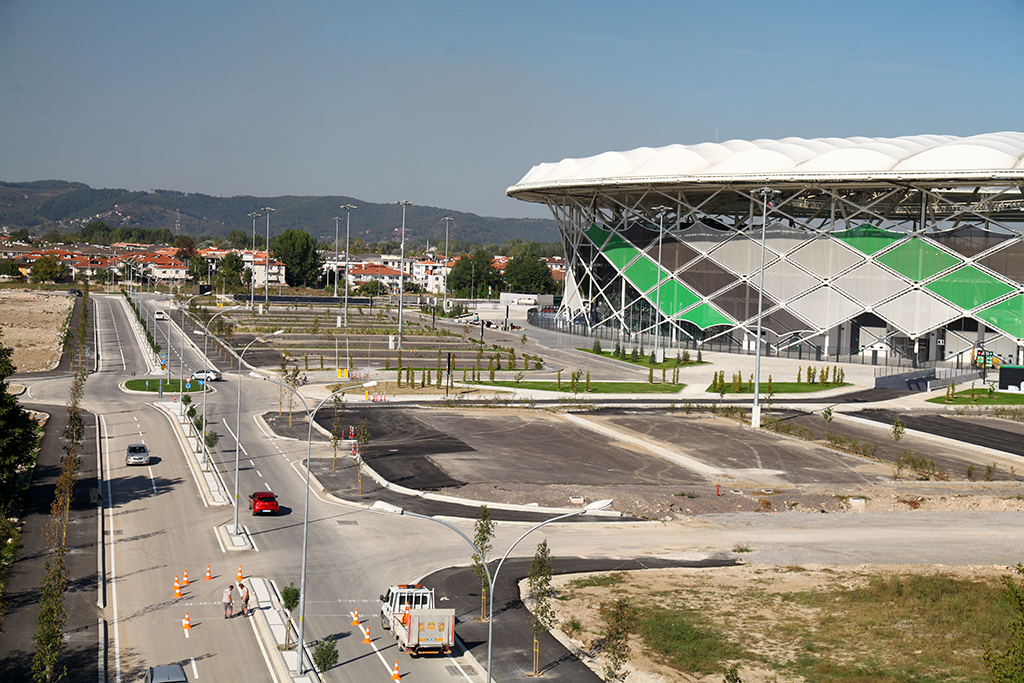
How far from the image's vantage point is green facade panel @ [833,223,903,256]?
9238 cm

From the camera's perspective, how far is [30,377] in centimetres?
7412

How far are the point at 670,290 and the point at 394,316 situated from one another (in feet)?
138

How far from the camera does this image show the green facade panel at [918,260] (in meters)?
90.6

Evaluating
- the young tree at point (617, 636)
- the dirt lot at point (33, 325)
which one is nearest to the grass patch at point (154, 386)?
the dirt lot at point (33, 325)

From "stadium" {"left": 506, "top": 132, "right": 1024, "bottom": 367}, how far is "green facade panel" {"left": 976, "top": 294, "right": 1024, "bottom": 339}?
128mm

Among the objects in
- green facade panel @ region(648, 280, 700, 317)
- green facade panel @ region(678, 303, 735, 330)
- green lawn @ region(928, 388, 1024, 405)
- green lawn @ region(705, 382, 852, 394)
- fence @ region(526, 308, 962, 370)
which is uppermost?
green facade panel @ region(648, 280, 700, 317)

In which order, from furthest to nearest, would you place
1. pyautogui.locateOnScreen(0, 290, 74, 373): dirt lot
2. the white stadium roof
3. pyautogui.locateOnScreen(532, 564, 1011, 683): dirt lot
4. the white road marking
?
pyautogui.locateOnScreen(0, 290, 74, 373): dirt lot, the white stadium roof, pyautogui.locateOnScreen(532, 564, 1011, 683): dirt lot, the white road marking

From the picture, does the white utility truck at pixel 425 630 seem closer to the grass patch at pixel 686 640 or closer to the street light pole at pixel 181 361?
the grass patch at pixel 686 640

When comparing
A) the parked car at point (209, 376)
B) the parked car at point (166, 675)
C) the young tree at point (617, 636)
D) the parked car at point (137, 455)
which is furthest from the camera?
the parked car at point (209, 376)

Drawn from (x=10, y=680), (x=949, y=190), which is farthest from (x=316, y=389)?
(x=949, y=190)

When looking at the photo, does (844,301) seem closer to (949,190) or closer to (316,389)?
(949,190)

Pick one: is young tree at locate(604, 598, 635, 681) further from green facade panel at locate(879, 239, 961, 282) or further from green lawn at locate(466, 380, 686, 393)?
green facade panel at locate(879, 239, 961, 282)

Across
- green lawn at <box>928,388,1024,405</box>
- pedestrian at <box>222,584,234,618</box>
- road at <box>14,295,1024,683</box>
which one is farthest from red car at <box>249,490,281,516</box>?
green lawn at <box>928,388,1024,405</box>

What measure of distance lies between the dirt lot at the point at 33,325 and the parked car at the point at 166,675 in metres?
54.9
